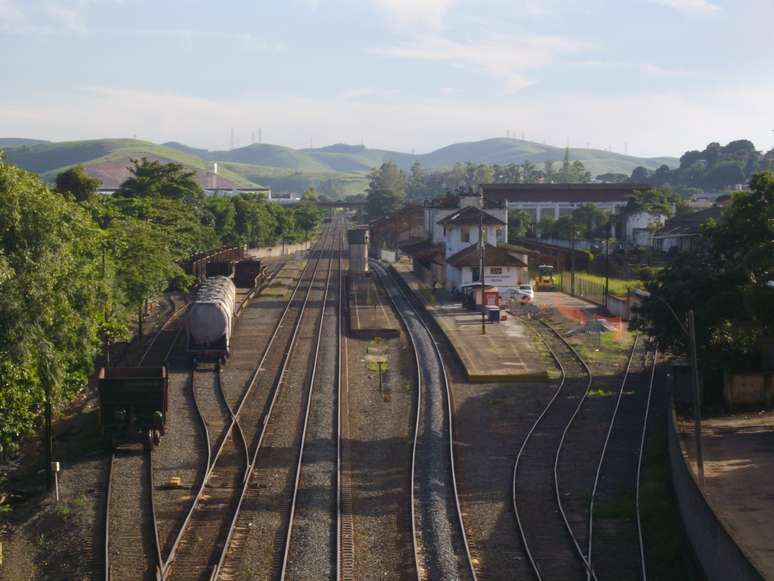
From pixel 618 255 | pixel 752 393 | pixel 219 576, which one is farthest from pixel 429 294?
pixel 219 576

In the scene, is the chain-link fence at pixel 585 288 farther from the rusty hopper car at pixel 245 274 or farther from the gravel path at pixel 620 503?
the gravel path at pixel 620 503

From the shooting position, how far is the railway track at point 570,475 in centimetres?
1720

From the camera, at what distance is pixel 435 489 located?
20.8 metres

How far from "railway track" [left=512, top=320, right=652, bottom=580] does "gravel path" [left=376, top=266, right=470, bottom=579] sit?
52.5 inches

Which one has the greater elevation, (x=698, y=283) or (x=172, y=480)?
(x=698, y=283)

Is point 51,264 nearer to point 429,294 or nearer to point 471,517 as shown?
point 471,517

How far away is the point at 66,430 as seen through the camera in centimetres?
2684

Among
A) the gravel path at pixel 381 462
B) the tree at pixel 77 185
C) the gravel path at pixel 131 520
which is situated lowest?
the gravel path at pixel 131 520

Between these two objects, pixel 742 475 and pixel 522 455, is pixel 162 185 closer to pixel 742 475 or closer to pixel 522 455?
pixel 522 455

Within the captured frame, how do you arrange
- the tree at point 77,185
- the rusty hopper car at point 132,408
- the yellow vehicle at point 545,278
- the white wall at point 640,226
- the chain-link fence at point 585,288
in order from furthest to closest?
the white wall at point 640,226 → the yellow vehicle at point 545,278 → the tree at point 77,185 → the chain-link fence at point 585,288 → the rusty hopper car at point 132,408

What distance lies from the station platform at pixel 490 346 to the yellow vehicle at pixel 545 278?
41.7ft

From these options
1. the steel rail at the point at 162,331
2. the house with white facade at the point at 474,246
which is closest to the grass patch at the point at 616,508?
the steel rail at the point at 162,331

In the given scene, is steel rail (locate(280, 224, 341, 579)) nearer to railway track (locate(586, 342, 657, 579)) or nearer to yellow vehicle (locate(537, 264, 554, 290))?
railway track (locate(586, 342, 657, 579))

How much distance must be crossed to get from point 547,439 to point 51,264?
1341cm
